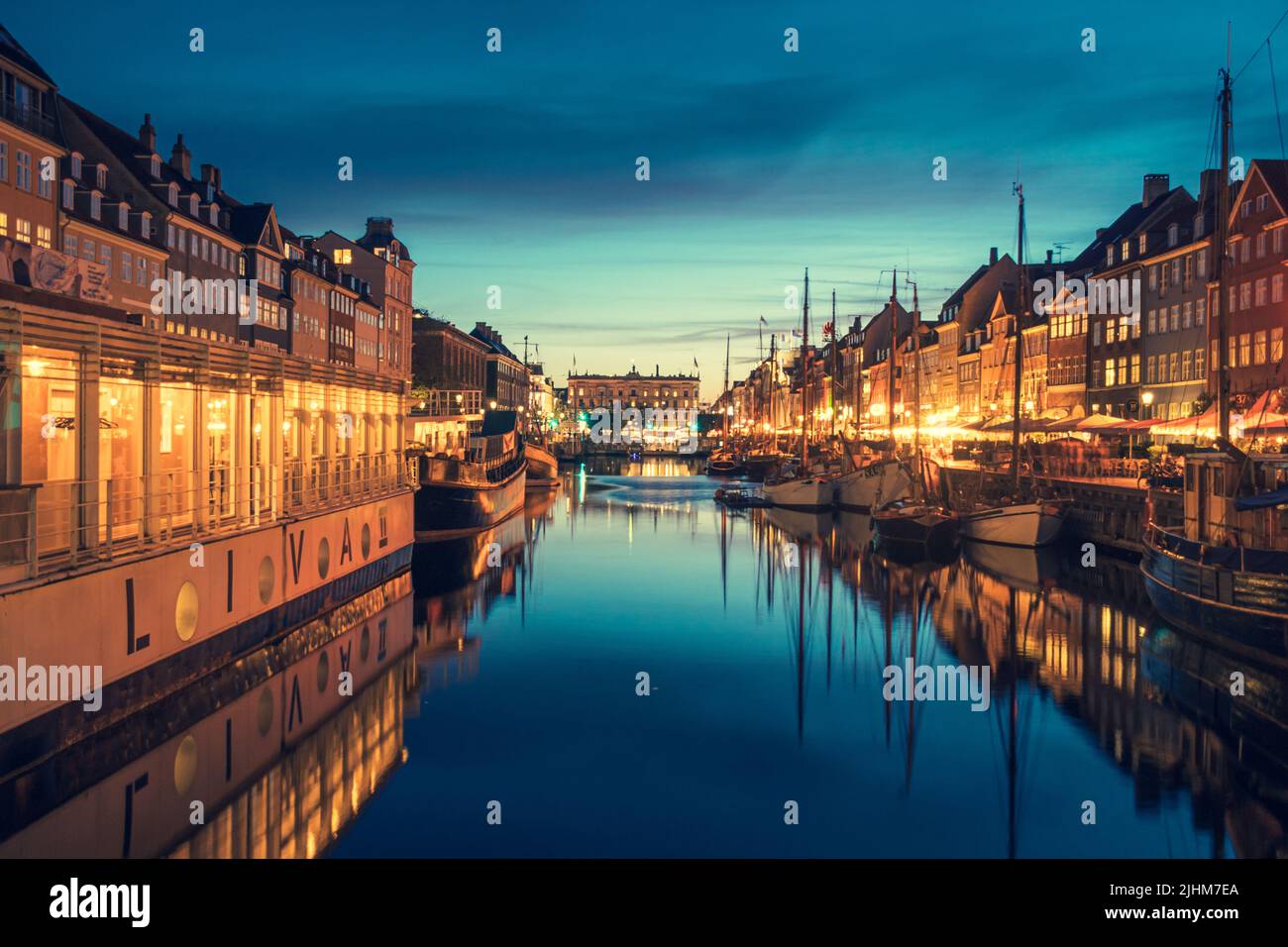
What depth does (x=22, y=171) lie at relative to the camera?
41.5 m

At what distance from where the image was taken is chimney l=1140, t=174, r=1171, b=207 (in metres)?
78.8

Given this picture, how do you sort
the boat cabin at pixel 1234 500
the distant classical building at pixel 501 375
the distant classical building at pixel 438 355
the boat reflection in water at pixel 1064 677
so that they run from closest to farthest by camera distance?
the boat reflection in water at pixel 1064 677, the boat cabin at pixel 1234 500, the distant classical building at pixel 438 355, the distant classical building at pixel 501 375

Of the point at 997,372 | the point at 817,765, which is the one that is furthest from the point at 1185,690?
the point at 997,372

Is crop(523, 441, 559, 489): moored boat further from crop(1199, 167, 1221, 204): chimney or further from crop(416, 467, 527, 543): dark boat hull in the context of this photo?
crop(1199, 167, 1221, 204): chimney

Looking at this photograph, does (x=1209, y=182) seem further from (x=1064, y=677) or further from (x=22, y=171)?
(x=22, y=171)

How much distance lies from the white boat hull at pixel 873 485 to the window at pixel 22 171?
40370mm

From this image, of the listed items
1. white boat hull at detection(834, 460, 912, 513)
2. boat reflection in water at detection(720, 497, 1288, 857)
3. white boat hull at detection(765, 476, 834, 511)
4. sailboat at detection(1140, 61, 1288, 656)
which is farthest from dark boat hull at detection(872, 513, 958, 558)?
white boat hull at detection(765, 476, 834, 511)

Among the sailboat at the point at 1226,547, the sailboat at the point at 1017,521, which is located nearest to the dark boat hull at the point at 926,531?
the sailboat at the point at 1017,521

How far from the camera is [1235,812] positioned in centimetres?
1600

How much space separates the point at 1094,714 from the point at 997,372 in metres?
75.9

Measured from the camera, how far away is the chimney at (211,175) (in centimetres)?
6750

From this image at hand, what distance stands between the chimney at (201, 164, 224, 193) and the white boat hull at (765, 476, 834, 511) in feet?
132

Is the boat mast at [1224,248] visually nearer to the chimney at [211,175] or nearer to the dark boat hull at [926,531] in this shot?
the dark boat hull at [926,531]
